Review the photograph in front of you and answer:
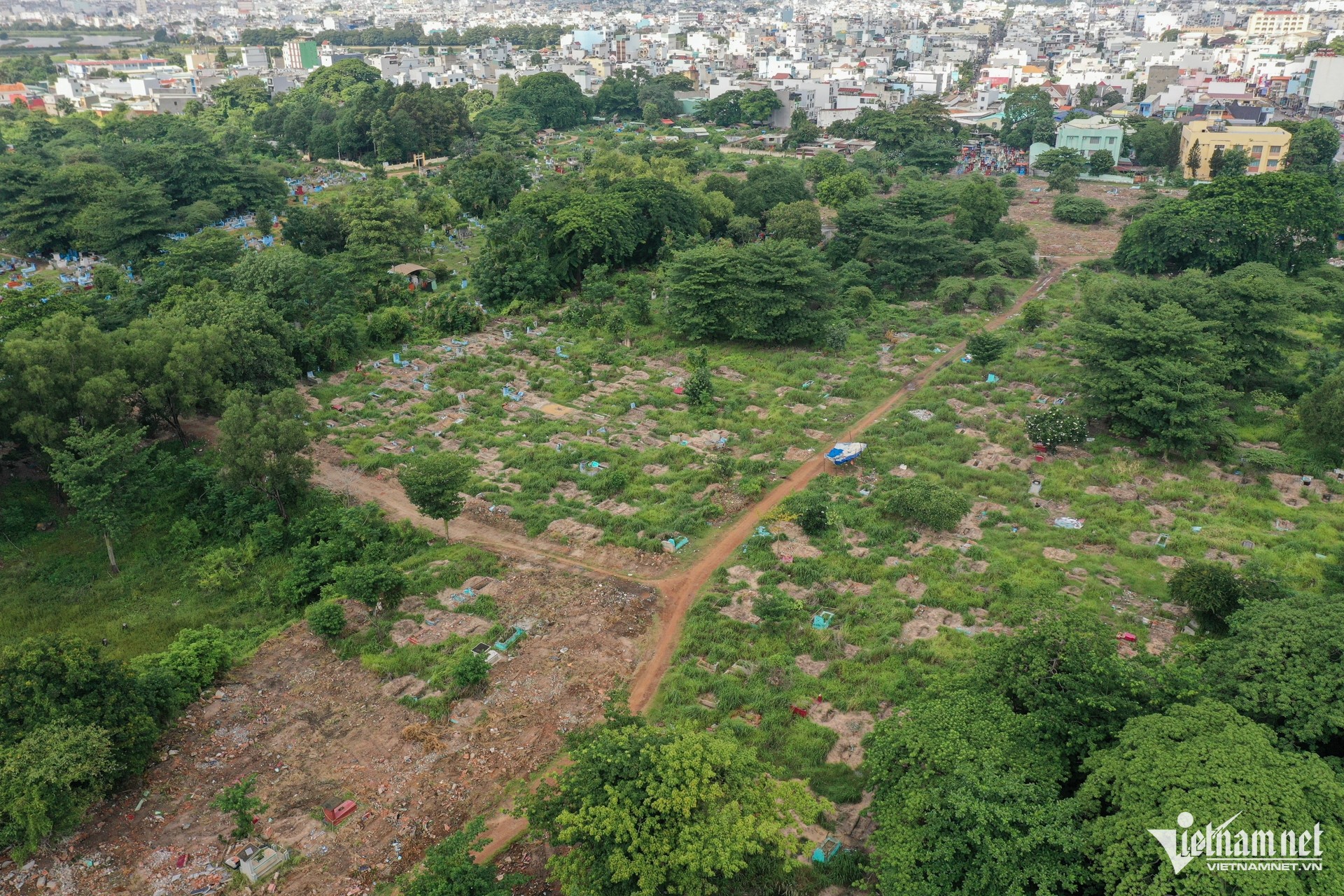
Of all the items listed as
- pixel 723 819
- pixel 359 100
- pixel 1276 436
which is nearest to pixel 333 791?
pixel 723 819

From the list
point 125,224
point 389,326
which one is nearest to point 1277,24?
point 389,326

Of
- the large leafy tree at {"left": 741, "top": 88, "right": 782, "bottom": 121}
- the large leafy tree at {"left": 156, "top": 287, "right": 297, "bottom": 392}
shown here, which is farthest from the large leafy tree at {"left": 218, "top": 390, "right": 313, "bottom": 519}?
the large leafy tree at {"left": 741, "top": 88, "right": 782, "bottom": 121}

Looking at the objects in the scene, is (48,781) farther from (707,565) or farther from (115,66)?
(115,66)

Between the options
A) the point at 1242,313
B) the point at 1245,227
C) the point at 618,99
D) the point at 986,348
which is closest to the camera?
the point at 1242,313

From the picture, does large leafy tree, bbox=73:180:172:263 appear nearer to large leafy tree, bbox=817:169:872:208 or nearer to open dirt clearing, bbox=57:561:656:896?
open dirt clearing, bbox=57:561:656:896

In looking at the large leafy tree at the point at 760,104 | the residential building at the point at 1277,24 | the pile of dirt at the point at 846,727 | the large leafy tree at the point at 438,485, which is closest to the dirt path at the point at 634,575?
the large leafy tree at the point at 438,485

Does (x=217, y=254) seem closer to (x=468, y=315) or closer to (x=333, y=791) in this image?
(x=468, y=315)
